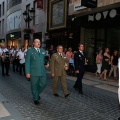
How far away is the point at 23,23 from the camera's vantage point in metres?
31.9

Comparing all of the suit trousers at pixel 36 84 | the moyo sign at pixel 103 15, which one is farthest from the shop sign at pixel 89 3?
the suit trousers at pixel 36 84

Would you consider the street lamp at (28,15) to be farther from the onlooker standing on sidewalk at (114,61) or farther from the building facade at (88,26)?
the onlooker standing on sidewalk at (114,61)

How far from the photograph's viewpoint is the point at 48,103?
7504mm

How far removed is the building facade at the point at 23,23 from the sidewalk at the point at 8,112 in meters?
13.8

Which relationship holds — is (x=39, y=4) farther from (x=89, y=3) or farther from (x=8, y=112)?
(x=8, y=112)

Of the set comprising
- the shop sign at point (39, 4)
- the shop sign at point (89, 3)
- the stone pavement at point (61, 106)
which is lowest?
the stone pavement at point (61, 106)

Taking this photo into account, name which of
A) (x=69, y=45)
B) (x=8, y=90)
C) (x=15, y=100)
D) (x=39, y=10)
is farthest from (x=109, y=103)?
(x=39, y=10)

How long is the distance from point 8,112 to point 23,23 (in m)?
26.3

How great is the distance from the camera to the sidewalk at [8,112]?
5.94 metres

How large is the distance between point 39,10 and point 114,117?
21.2 m

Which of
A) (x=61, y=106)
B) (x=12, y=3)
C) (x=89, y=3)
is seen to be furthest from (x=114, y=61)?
(x=12, y=3)

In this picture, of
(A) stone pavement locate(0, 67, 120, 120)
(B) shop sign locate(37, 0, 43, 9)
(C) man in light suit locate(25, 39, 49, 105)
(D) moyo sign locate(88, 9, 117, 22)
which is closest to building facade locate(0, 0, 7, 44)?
(B) shop sign locate(37, 0, 43, 9)

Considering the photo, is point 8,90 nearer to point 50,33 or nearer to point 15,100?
point 15,100

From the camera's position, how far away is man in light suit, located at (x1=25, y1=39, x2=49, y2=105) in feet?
24.0
